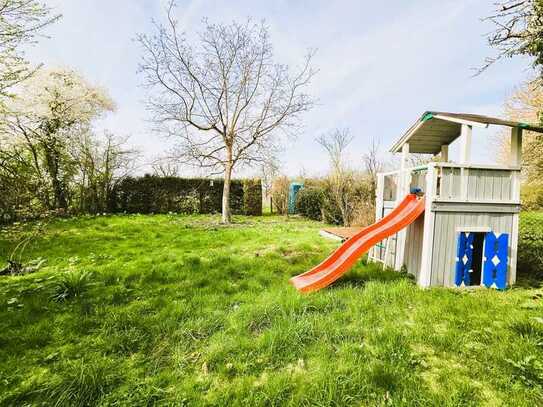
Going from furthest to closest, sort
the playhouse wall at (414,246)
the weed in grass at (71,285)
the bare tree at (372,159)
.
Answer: the bare tree at (372,159)
the playhouse wall at (414,246)
the weed in grass at (71,285)

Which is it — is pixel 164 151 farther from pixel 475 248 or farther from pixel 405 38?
pixel 475 248

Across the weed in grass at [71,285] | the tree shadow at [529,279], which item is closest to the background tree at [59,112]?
the weed in grass at [71,285]

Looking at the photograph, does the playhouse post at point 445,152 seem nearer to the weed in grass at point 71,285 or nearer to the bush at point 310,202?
the bush at point 310,202

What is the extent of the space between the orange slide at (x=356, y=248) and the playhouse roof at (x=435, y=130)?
1468 millimetres

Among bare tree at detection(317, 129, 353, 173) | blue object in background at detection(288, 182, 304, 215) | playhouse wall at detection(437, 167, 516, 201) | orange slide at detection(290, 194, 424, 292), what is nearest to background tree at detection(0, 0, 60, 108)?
orange slide at detection(290, 194, 424, 292)

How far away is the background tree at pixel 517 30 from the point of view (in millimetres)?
5438

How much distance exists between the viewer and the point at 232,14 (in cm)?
1208

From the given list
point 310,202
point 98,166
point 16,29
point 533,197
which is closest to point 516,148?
point 16,29

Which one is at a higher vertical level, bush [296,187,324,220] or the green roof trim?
the green roof trim

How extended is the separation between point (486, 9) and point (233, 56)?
30.9 ft

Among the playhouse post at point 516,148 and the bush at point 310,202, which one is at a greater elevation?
the playhouse post at point 516,148

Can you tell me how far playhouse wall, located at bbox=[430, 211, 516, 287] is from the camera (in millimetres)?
→ 4461

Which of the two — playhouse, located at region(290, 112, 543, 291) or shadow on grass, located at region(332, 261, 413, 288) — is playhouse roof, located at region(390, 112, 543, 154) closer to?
playhouse, located at region(290, 112, 543, 291)

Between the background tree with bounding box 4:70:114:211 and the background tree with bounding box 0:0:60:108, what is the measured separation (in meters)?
6.96
